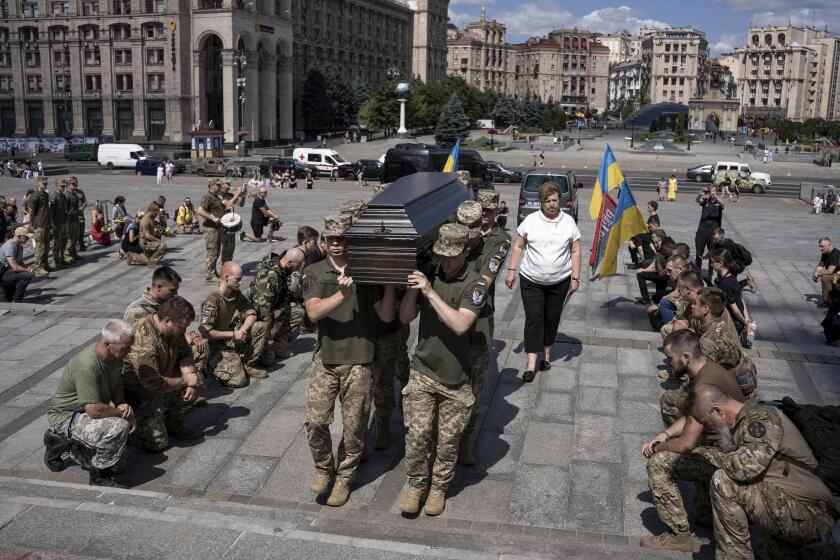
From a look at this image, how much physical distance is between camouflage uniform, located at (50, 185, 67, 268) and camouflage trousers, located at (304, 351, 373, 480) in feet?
39.1

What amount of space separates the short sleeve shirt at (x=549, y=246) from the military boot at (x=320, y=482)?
3.42m

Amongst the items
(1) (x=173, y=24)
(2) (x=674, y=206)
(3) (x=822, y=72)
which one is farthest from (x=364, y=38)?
(3) (x=822, y=72)

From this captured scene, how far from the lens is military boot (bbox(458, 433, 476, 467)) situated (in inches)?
252

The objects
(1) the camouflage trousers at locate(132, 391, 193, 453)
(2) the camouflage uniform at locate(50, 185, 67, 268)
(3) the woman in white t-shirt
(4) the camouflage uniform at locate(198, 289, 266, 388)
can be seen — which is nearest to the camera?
(1) the camouflage trousers at locate(132, 391, 193, 453)

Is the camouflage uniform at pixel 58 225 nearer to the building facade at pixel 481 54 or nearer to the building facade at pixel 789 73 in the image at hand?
the building facade at pixel 481 54

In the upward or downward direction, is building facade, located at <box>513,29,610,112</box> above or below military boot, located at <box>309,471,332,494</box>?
above

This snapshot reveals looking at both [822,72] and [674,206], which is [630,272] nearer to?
[674,206]

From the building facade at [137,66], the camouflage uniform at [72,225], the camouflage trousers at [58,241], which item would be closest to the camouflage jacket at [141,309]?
the camouflage trousers at [58,241]

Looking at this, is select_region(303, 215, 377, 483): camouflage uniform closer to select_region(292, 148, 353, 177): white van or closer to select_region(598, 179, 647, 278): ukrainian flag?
select_region(598, 179, 647, 278): ukrainian flag

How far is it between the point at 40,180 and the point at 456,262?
43.3 feet

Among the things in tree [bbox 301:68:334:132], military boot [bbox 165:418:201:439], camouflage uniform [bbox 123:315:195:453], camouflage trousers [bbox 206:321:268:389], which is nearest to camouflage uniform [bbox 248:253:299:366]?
camouflage trousers [bbox 206:321:268:389]

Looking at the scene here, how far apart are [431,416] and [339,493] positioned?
0.99m

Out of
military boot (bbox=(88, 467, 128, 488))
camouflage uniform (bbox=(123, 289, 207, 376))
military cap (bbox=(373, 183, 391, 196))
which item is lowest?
military boot (bbox=(88, 467, 128, 488))

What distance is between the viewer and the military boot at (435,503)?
5.62m
